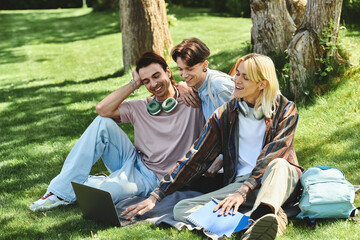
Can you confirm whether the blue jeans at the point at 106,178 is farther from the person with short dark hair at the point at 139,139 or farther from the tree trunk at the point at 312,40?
the tree trunk at the point at 312,40

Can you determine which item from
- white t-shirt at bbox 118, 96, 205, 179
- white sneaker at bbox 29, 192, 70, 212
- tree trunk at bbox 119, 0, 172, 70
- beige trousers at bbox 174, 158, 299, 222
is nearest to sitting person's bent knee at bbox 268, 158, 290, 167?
beige trousers at bbox 174, 158, 299, 222

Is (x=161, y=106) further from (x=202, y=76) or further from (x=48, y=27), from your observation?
(x=48, y=27)

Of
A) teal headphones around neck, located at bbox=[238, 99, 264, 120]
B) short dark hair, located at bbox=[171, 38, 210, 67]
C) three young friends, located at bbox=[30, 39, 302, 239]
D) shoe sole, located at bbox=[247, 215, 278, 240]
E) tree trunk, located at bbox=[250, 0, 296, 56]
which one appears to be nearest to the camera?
shoe sole, located at bbox=[247, 215, 278, 240]

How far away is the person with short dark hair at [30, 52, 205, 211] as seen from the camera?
15.0ft

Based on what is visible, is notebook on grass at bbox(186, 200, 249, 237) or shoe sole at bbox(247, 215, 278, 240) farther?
notebook on grass at bbox(186, 200, 249, 237)

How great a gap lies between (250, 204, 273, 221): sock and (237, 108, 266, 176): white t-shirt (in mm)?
533

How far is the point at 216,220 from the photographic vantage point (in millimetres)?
3732

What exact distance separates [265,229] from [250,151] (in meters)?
0.91

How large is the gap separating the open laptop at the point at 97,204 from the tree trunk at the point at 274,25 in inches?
167

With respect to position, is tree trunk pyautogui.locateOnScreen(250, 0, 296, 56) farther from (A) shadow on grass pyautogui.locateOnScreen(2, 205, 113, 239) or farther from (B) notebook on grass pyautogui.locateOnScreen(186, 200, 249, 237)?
(A) shadow on grass pyautogui.locateOnScreen(2, 205, 113, 239)

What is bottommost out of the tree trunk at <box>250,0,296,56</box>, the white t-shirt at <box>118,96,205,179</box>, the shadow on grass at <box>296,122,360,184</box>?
→ the shadow on grass at <box>296,122,360,184</box>

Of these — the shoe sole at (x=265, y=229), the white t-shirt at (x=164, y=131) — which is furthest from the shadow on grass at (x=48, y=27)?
the shoe sole at (x=265, y=229)

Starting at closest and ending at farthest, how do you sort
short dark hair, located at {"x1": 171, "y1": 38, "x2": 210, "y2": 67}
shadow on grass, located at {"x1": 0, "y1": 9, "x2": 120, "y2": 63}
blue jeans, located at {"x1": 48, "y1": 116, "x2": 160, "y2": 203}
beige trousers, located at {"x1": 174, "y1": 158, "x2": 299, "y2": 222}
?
beige trousers, located at {"x1": 174, "y1": 158, "x2": 299, "y2": 222} < short dark hair, located at {"x1": 171, "y1": 38, "x2": 210, "y2": 67} < blue jeans, located at {"x1": 48, "y1": 116, "x2": 160, "y2": 203} < shadow on grass, located at {"x1": 0, "y1": 9, "x2": 120, "y2": 63}

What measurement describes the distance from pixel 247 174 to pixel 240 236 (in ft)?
1.95
